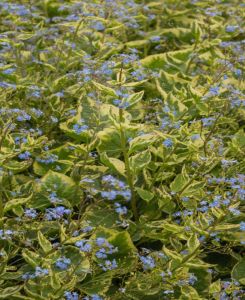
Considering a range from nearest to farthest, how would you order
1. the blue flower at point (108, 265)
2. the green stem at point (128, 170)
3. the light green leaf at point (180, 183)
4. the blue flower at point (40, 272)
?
the blue flower at point (40, 272) → the blue flower at point (108, 265) → the green stem at point (128, 170) → the light green leaf at point (180, 183)

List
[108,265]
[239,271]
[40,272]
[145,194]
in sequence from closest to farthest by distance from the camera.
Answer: [40,272] → [108,265] → [239,271] → [145,194]

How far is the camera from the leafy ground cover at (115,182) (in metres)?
2.89

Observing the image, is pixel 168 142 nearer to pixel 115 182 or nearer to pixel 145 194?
pixel 145 194

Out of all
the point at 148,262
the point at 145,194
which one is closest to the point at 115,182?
the point at 148,262

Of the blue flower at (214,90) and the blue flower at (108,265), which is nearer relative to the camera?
the blue flower at (108,265)

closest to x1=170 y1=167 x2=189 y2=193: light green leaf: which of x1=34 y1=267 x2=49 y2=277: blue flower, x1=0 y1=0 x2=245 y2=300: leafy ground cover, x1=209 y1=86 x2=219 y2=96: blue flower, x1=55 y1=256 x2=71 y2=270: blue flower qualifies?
x1=0 y1=0 x2=245 y2=300: leafy ground cover

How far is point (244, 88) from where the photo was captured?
13.9 feet

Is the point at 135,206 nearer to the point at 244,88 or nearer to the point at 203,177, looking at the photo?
the point at 203,177

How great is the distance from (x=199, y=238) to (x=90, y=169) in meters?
0.89

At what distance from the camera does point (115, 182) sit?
2881 millimetres

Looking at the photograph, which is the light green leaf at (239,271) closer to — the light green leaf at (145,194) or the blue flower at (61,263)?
the light green leaf at (145,194)

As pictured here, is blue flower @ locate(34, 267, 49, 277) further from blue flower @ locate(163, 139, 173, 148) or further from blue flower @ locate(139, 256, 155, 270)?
blue flower @ locate(163, 139, 173, 148)

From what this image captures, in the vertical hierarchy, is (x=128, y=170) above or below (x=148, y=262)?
above

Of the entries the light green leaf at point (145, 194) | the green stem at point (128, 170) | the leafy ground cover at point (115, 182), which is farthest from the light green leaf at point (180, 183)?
the green stem at point (128, 170)
